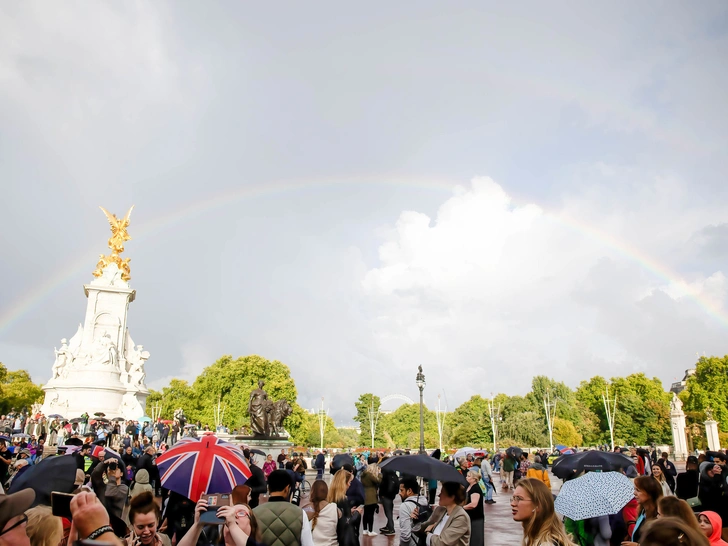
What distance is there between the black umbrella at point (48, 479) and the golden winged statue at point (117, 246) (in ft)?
163

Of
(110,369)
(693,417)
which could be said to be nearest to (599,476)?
(110,369)

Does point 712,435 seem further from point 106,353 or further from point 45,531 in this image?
point 45,531

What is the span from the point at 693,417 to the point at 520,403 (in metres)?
21.3

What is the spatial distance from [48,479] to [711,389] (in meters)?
79.9

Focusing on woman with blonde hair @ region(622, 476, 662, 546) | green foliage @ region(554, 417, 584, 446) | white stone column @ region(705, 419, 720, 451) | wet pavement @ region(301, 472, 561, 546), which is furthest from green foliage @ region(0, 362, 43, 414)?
woman with blonde hair @ region(622, 476, 662, 546)

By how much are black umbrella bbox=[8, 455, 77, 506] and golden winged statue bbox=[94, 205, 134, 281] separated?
4956 cm

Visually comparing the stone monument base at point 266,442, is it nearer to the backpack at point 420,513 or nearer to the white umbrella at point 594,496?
the backpack at point 420,513

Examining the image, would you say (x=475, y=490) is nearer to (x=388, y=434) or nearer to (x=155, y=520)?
(x=155, y=520)

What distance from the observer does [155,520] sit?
4148 millimetres

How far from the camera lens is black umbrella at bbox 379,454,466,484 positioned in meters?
6.32

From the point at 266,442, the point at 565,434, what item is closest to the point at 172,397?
the point at 565,434

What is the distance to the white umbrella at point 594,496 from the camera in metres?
4.92

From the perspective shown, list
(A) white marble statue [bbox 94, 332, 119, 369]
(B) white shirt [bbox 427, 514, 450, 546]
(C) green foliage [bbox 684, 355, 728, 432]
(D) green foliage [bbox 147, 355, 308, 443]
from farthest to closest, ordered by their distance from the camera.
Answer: (D) green foliage [bbox 147, 355, 308, 443], (C) green foliage [bbox 684, 355, 728, 432], (A) white marble statue [bbox 94, 332, 119, 369], (B) white shirt [bbox 427, 514, 450, 546]

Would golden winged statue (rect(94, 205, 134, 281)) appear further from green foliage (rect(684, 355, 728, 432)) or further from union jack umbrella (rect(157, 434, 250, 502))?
green foliage (rect(684, 355, 728, 432))
